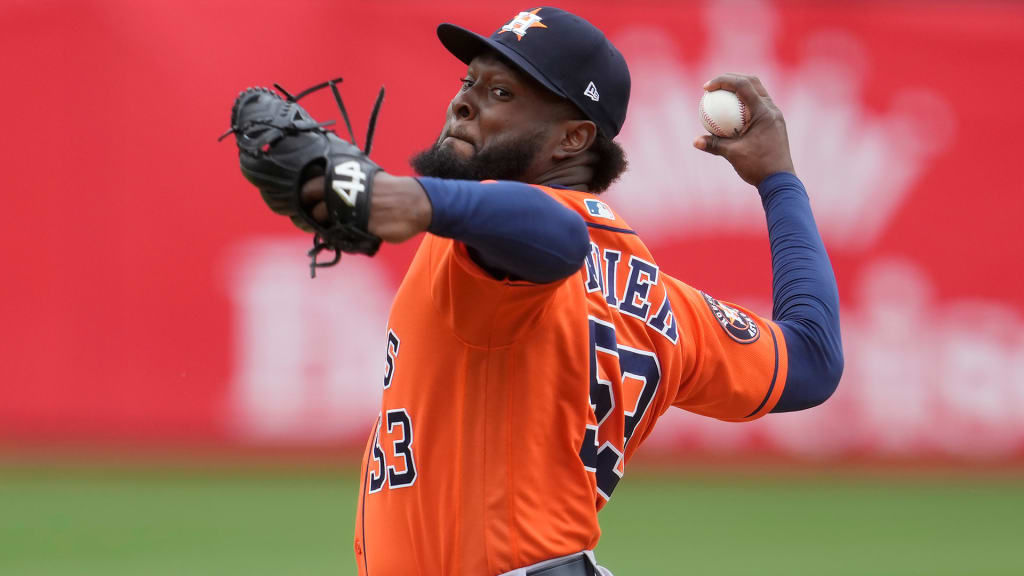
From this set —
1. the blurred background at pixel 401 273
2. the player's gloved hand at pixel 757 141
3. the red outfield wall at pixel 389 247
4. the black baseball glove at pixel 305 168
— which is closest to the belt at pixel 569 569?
the black baseball glove at pixel 305 168

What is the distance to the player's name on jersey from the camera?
7.80 ft

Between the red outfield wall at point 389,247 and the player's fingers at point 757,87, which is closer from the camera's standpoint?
the player's fingers at point 757,87

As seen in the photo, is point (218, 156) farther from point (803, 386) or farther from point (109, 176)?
point (803, 386)

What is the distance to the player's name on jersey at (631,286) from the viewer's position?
7.80 ft

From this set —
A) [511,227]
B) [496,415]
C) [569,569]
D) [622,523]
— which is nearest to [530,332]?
[496,415]

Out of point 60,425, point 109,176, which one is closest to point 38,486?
point 60,425

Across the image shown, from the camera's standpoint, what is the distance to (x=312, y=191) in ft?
6.10

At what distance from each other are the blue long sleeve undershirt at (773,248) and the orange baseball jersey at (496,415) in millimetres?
130

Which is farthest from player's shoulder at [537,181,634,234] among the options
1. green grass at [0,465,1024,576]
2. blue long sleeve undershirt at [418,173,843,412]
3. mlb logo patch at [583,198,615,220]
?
green grass at [0,465,1024,576]

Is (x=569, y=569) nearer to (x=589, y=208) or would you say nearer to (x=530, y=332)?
(x=530, y=332)

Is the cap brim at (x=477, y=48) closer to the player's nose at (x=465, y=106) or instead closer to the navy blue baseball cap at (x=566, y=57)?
the navy blue baseball cap at (x=566, y=57)

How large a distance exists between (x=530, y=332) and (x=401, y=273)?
19.8 feet

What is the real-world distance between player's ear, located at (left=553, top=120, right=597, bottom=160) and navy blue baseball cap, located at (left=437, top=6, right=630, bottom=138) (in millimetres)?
22

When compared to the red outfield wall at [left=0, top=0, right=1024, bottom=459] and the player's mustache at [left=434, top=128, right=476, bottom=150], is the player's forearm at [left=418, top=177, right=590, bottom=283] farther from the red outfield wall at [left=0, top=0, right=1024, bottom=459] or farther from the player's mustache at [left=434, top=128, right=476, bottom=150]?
the red outfield wall at [left=0, top=0, right=1024, bottom=459]
